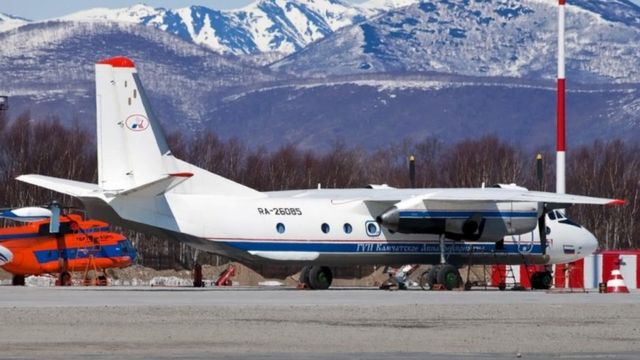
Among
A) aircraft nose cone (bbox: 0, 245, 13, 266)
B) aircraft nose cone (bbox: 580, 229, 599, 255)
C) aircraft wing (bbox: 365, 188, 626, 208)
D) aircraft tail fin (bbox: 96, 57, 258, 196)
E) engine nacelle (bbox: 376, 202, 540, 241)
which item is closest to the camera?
aircraft tail fin (bbox: 96, 57, 258, 196)

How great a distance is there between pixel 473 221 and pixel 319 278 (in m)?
5.40

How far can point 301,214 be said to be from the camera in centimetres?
5569

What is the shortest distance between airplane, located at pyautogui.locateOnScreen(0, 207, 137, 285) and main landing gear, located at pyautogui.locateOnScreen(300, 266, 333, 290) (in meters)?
12.1

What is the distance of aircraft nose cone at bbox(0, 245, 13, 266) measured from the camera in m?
66.1

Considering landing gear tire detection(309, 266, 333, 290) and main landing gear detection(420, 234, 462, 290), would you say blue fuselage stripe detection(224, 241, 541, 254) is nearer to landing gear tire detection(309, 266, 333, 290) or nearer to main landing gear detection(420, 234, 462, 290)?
main landing gear detection(420, 234, 462, 290)

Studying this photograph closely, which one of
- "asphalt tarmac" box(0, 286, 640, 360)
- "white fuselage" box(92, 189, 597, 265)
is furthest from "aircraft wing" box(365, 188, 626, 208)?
"asphalt tarmac" box(0, 286, 640, 360)

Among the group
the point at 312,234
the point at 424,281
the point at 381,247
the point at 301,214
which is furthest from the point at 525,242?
the point at 301,214

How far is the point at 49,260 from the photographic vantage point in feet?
223

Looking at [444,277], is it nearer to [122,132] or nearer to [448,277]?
[448,277]

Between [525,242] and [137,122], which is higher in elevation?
[137,122]

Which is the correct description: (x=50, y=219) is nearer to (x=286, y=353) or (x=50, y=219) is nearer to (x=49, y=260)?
(x=49, y=260)

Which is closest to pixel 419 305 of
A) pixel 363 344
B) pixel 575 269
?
pixel 363 344

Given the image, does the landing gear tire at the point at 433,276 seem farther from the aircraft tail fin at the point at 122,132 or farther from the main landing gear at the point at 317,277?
the aircraft tail fin at the point at 122,132

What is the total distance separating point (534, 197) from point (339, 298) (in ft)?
30.2
